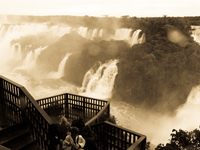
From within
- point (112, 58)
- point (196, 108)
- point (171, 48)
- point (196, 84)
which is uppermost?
point (171, 48)

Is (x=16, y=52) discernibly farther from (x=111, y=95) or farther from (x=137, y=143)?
(x=137, y=143)

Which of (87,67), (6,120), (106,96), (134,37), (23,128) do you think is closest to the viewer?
(23,128)

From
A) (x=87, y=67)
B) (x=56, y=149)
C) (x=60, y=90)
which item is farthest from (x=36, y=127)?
(x=87, y=67)

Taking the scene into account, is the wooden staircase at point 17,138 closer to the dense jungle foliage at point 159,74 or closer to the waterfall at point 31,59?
the dense jungle foliage at point 159,74

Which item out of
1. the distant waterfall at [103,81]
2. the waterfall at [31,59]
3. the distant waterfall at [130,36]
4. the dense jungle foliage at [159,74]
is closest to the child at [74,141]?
the dense jungle foliage at [159,74]

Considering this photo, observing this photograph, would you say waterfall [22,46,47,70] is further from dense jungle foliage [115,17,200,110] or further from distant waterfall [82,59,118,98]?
dense jungle foliage [115,17,200,110]

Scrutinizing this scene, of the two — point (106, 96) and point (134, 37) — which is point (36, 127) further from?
point (134, 37)
